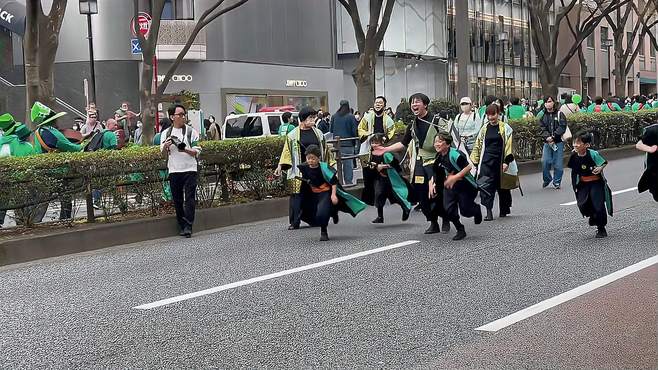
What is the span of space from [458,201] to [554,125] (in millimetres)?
7552

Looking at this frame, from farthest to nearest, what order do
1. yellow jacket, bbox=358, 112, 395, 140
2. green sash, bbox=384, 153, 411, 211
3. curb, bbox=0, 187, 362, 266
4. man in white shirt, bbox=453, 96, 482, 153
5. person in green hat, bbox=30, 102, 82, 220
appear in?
1. man in white shirt, bbox=453, 96, 482, 153
2. yellow jacket, bbox=358, 112, 395, 140
3. person in green hat, bbox=30, 102, 82, 220
4. green sash, bbox=384, 153, 411, 211
5. curb, bbox=0, 187, 362, 266

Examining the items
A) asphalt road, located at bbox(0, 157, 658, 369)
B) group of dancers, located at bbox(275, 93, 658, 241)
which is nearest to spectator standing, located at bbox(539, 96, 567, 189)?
group of dancers, located at bbox(275, 93, 658, 241)

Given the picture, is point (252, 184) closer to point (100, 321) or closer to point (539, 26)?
point (100, 321)

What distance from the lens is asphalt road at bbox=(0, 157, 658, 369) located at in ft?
21.5

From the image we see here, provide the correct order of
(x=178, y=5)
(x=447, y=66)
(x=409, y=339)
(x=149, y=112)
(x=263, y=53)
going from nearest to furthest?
(x=409, y=339)
(x=149, y=112)
(x=178, y=5)
(x=263, y=53)
(x=447, y=66)

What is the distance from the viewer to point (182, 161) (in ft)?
42.8

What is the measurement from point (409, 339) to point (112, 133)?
382 inches

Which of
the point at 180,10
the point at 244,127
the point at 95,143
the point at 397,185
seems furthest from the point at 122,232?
the point at 180,10

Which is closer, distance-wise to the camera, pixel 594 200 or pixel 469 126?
Answer: pixel 594 200

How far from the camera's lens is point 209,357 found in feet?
21.5

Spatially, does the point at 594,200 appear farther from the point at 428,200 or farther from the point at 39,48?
the point at 39,48

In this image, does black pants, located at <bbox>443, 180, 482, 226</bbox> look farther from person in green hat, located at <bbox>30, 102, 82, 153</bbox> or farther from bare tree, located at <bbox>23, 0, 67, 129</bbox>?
bare tree, located at <bbox>23, 0, 67, 129</bbox>

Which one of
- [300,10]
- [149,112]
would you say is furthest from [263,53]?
[149,112]

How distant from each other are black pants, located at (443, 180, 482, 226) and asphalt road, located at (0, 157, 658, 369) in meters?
0.34
